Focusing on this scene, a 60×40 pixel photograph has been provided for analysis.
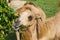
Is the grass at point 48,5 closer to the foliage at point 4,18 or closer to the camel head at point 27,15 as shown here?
the camel head at point 27,15

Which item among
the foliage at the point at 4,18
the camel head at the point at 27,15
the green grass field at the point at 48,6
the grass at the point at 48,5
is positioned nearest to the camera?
the foliage at the point at 4,18

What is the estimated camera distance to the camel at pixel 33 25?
5.38 metres

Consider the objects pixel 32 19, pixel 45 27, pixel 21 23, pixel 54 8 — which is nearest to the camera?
pixel 21 23

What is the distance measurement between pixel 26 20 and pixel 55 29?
1.14 metres

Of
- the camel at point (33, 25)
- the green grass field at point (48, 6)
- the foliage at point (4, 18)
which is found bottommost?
the green grass field at point (48, 6)

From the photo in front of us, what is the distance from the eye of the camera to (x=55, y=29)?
6.31 m

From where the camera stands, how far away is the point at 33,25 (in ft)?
18.6

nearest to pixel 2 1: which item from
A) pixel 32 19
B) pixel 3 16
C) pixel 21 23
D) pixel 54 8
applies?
pixel 3 16

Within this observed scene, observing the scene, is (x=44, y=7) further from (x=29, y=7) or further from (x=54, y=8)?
(x=29, y=7)

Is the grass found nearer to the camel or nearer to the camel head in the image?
the camel

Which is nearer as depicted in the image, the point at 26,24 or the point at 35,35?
the point at 26,24

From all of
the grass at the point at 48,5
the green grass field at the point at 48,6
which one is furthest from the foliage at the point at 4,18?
the grass at the point at 48,5

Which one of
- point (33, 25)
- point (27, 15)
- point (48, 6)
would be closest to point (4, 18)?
point (27, 15)

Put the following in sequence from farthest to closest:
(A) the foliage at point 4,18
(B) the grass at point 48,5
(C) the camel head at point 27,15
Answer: (B) the grass at point 48,5, (C) the camel head at point 27,15, (A) the foliage at point 4,18
